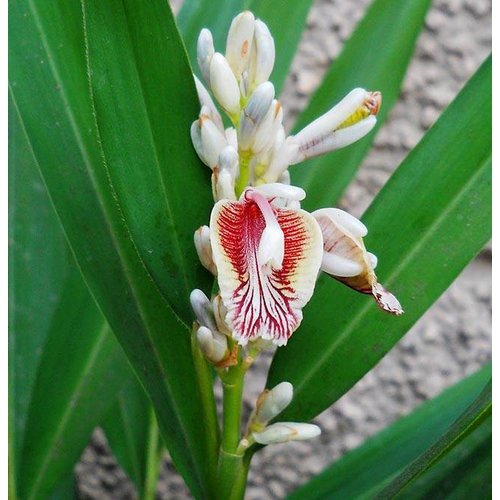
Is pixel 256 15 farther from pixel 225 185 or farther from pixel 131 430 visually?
pixel 131 430

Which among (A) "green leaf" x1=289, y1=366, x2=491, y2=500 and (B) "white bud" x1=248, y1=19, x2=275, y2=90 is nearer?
(B) "white bud" x1=248, y1=19, x2=275, y2=90

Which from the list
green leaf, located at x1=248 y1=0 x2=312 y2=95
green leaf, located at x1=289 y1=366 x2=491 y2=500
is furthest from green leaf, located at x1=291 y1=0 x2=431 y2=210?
green leaf, located at x1=289 y1=366 x2=491 y2=500

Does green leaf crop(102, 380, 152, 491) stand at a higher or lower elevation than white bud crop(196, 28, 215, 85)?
lower

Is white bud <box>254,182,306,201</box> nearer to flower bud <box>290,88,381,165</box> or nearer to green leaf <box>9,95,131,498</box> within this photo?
flower bud <box>290,88,381,165</box>

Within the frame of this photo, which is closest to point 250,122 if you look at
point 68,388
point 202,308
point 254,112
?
point 254,112

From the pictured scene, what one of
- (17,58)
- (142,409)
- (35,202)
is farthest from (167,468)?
(17,58)

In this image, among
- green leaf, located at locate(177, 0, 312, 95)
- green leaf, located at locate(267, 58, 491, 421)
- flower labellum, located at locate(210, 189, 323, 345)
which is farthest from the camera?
green leaf, located at locate(177, 0, 312, 95)

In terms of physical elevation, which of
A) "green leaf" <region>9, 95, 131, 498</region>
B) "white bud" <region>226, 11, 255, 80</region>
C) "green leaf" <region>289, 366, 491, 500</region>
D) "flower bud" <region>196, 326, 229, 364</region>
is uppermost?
"white bud" <region>226, 11, 255, 80</region>
